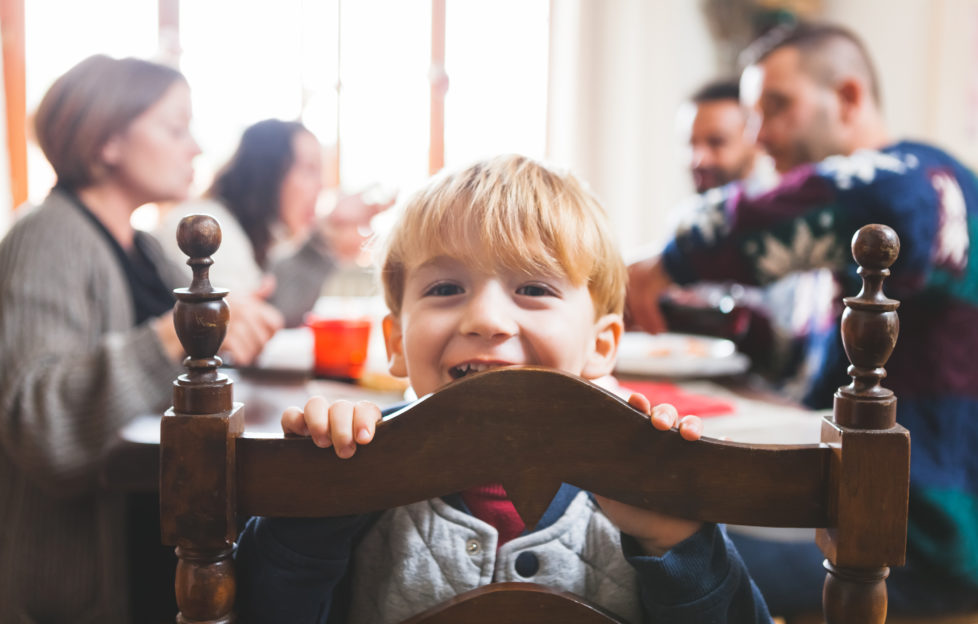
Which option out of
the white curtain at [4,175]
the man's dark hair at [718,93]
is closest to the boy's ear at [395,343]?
the man's dark hair at [718,93]

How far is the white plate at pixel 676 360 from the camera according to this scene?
1415mm

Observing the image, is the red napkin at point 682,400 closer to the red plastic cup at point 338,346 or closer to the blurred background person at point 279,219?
the red plastic cup at point 338,346

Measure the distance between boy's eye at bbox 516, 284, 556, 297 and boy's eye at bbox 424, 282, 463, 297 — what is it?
0.06 m

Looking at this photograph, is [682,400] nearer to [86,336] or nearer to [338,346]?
[338,346]

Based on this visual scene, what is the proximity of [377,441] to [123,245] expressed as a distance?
1.11 meters

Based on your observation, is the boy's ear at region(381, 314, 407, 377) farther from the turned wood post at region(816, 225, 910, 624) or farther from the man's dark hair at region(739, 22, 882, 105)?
the man's dark hair at region(739, 22, 882, 105)

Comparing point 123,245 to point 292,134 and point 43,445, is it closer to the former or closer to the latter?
point 43,445

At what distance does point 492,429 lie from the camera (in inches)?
20.2

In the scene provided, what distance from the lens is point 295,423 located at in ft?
1.78

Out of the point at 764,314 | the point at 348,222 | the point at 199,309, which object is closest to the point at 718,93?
the point at 764,314

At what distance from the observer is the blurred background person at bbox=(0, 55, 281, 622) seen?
44.8 inches

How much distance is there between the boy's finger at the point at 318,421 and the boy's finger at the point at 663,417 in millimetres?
208

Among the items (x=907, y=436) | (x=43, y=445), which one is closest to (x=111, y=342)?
(x=43, y=445)

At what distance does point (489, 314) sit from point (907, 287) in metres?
0.79
